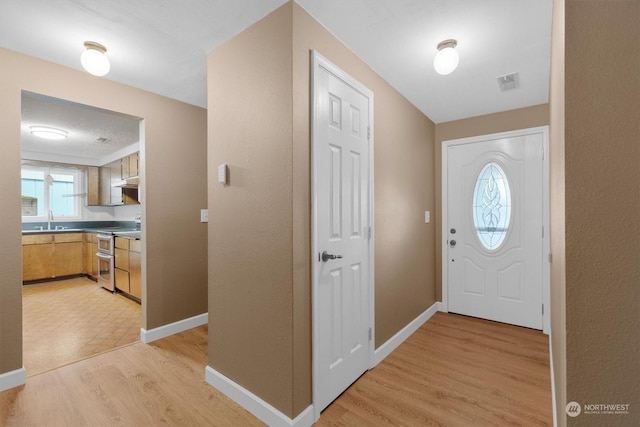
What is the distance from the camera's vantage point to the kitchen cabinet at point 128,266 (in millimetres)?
3697

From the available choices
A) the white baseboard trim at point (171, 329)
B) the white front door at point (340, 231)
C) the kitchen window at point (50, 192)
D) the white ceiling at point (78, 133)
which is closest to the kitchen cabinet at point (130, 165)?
the white ceiling at point (78, 133)

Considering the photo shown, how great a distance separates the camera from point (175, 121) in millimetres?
2967

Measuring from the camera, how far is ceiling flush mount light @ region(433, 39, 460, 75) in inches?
77.9

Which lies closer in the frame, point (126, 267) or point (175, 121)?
point (175, 121)

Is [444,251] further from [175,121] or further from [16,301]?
A: [16,301]

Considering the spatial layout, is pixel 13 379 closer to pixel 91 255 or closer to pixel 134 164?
pixel 134 164

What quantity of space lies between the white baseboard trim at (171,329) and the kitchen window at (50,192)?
462 centimetres

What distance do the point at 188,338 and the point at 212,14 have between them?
106 inches

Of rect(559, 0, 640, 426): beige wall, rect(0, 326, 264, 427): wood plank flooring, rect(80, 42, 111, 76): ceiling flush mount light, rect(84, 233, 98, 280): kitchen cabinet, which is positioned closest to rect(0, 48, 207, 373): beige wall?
rect(0, 326, 264, 427): wood plank flooring

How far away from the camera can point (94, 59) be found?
1956mm

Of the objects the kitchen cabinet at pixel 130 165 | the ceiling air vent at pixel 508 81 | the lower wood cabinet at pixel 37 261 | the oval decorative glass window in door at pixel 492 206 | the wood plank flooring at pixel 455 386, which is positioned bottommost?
the wood plank flooring at pixel 455 386

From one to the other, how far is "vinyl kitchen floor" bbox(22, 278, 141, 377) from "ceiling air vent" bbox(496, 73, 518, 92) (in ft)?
13.2

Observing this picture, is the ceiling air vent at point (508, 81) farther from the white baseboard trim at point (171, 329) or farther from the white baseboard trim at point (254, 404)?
the white baseboard trim at point (171, 329)

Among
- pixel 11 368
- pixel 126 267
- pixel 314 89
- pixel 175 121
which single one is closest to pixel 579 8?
pixel 314 89
